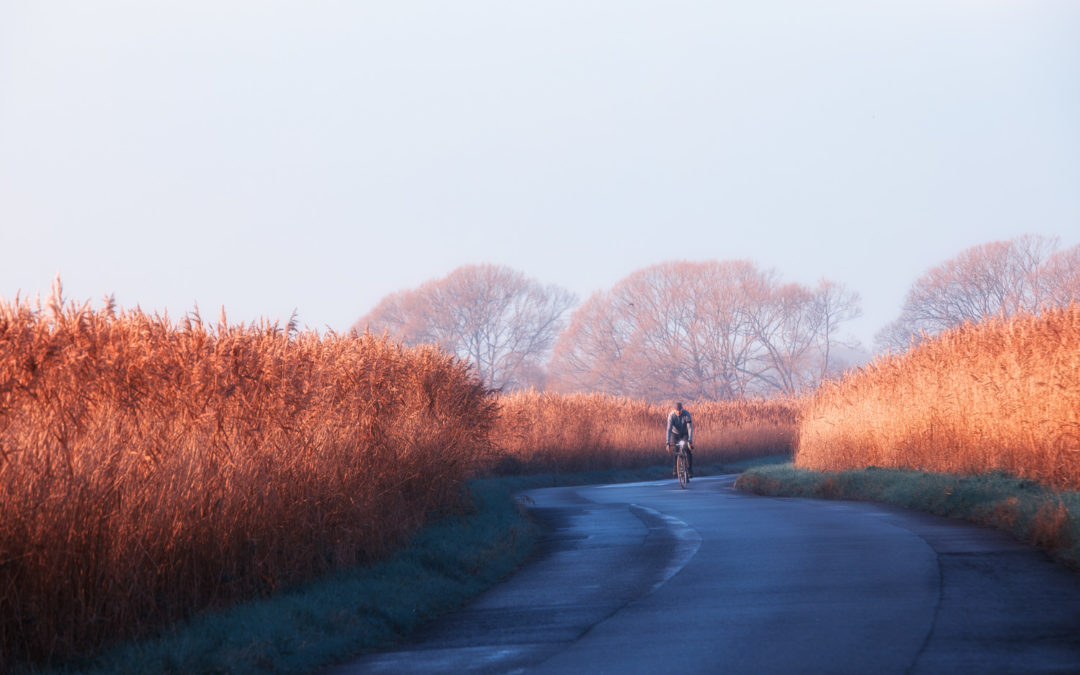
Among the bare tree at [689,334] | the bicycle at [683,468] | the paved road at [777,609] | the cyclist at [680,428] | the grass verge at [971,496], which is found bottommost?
the paved road at [777,609]

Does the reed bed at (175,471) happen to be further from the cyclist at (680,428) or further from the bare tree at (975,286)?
the bare tree at (975,286)

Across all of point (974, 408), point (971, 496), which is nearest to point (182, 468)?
point (971, 496)

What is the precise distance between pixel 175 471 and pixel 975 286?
66318 millimetres

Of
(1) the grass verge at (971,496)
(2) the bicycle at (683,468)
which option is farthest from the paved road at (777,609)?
(2) the bicycle at (683,468)

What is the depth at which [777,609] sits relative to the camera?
28.6ft

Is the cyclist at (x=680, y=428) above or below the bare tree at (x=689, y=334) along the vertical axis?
below

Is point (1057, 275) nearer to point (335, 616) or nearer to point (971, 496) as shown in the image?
point (971, 496)

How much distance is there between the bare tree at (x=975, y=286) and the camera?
6694 centimetres

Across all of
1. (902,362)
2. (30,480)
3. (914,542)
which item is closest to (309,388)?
(30,480)

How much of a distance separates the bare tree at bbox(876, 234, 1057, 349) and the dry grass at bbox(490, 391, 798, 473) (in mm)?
17740

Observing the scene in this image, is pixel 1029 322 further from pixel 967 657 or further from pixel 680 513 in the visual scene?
pixel 967 657

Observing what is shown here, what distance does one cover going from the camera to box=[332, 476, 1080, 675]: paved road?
7039 millimetres

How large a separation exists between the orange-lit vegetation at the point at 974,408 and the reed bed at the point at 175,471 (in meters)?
8.52

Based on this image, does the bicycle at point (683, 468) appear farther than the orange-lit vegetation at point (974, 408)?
Yes
